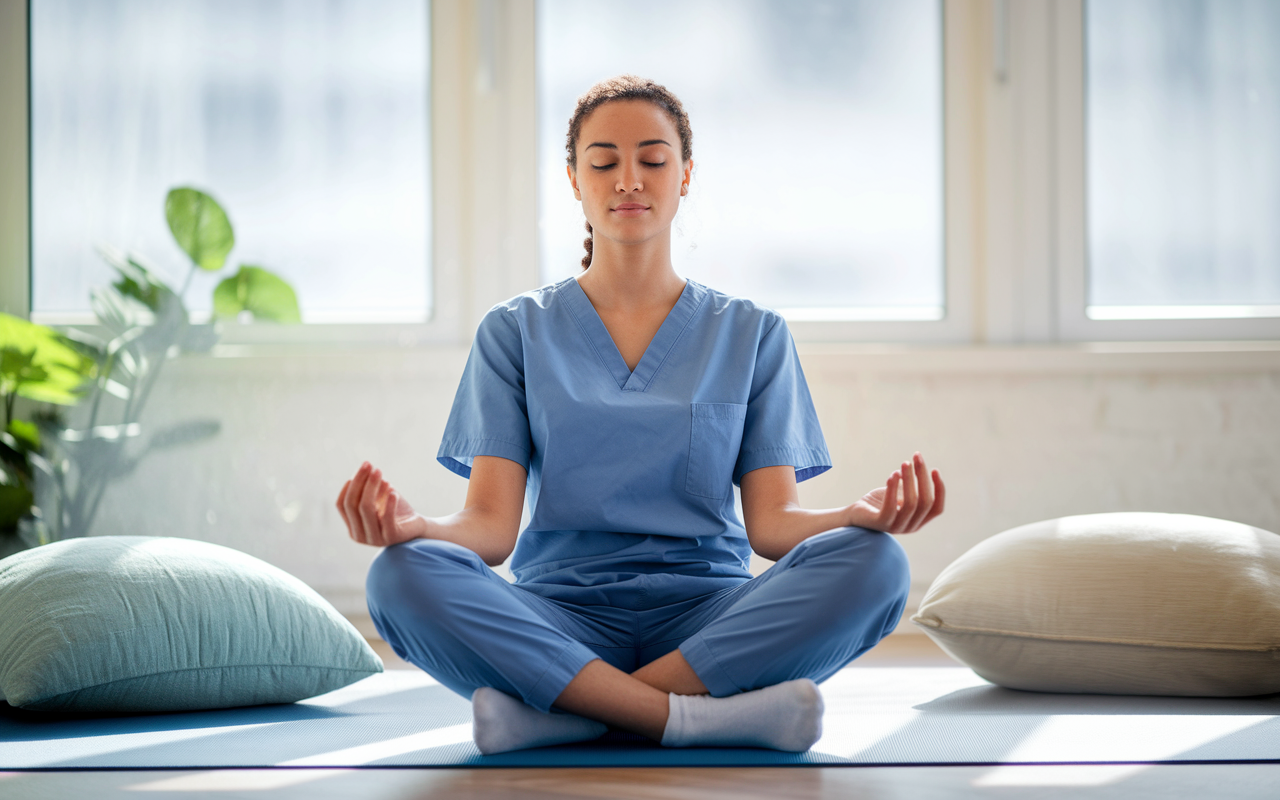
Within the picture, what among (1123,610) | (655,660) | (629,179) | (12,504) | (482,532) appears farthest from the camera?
(12,504)

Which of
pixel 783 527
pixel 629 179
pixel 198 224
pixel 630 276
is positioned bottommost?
pixel 783 527

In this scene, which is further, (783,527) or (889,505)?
(783,527)

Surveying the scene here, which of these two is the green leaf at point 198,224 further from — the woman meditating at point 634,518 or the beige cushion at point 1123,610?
the beige cushion at point 1123,610

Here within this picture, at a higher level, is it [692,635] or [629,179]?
[629,179]

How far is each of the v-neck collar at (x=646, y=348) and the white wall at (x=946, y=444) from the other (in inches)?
37.4

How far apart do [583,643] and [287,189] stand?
1.70 meters

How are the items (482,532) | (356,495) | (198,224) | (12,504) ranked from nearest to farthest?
1. (356,495)
2. (482,532)
3. (12,504)
4. (198,224)

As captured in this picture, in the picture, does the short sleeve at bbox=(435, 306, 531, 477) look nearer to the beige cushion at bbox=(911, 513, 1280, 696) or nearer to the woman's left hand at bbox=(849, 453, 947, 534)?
the woman's left hand at bbox=(849, 453, 947, 534)

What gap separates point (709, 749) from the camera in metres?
1.21

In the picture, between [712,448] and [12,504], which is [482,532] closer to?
[712,448]

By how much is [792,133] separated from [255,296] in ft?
4.47

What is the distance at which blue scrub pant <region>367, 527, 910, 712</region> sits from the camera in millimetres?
1214

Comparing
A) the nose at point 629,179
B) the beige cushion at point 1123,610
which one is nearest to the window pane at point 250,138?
the nose at point 629,179

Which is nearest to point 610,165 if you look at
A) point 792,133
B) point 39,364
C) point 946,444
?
point 792,133
